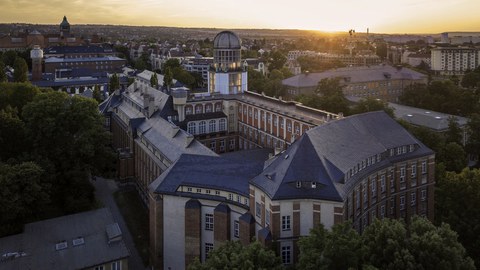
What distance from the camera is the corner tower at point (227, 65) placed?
89.1 metres

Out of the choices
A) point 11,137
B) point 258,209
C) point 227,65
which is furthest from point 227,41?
point 258,209

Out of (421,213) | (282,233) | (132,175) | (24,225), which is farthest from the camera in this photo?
(132,175)

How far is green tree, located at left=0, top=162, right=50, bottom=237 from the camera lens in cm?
4712

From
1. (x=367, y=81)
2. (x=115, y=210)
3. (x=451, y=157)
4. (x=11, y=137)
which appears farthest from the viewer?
(x=367, y=81)

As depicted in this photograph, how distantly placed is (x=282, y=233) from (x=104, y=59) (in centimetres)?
15392

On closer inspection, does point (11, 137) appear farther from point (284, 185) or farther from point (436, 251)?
point (436, 251)

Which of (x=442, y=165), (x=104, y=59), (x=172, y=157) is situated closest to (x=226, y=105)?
(x=172, y=157)

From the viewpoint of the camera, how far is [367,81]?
13762cm

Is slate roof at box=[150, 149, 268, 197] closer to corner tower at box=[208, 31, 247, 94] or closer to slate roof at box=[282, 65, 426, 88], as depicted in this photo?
corner tower at box=[208, 31, 247, 94]

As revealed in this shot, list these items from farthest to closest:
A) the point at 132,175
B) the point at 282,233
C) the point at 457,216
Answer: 1. the point at 132,175
2. the point at 457,216
3. the point at 282,233

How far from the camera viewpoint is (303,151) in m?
43.5

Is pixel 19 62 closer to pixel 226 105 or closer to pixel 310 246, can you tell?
pixel 226 105

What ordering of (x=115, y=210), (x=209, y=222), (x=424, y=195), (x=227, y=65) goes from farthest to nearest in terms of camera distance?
(x=227, y=65), (x=115, y=210), (x=424, y=195), (x=209, y=222)

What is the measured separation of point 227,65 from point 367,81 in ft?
198
